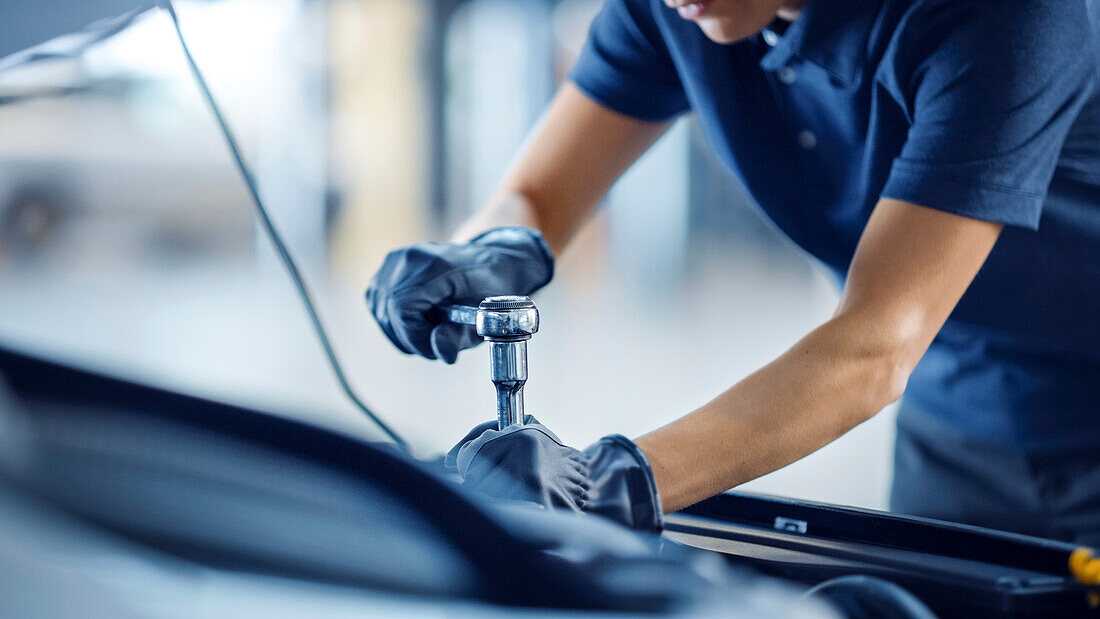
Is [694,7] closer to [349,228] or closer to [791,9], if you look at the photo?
[791,9]

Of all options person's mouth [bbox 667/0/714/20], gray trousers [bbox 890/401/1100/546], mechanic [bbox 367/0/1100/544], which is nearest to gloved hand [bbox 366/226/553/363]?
mechanic [bbox 367/0/1100/544]

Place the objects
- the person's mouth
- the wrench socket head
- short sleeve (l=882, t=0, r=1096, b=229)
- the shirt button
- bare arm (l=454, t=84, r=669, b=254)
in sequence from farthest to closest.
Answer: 1. bare arm (l=454, t=84, r=669, b=254)
2. the shirt button
3. the person's mouth
4. short sleeve (l=882, t=0, r=1096, b=229)
5. the wrench socket head

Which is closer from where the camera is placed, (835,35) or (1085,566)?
(1085,566)

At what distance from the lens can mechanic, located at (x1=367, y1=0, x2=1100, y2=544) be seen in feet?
2.56

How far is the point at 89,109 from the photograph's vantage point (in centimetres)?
86

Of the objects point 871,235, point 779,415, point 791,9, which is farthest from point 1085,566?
point 791,9

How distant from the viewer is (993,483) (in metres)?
1.24

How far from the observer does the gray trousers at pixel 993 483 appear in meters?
1.17

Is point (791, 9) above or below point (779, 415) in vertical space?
above

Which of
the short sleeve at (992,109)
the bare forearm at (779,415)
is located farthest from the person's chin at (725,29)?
the bare forearm at (779,415)

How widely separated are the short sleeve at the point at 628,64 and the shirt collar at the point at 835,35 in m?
0.23

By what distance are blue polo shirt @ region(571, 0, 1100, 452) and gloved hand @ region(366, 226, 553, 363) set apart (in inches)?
14.2

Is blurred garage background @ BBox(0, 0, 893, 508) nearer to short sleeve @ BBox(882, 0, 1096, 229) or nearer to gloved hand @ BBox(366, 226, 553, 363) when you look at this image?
gloved hand @ BBox(366, 226, 553, 363)

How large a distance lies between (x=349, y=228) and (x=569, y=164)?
5.16 m
